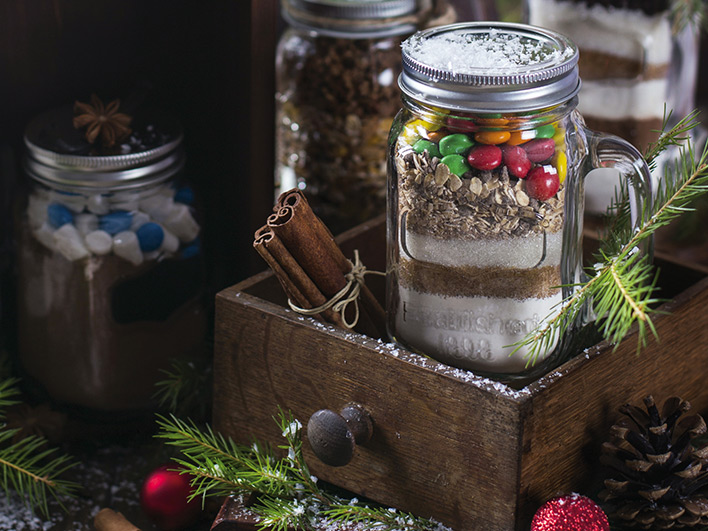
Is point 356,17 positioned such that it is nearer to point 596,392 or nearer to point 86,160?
point 86,160

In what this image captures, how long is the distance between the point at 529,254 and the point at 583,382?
0.10m

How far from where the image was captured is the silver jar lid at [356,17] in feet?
3.09

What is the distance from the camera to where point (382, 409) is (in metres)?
0.72

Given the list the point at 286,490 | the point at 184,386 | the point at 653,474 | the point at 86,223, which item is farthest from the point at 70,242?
the point at 653,474

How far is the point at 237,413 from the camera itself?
812mm

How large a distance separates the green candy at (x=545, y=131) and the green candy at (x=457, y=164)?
5 centimetres

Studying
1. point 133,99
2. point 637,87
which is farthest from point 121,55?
point 637,87

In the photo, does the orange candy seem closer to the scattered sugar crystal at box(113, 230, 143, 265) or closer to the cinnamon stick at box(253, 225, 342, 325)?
the cinnamon stick at box(253, 225, 342, 325)

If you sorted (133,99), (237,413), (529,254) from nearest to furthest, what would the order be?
1. (529,254)
2. (237,413)
3. (133,99)

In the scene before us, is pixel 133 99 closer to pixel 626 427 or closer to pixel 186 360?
pixel 186 360

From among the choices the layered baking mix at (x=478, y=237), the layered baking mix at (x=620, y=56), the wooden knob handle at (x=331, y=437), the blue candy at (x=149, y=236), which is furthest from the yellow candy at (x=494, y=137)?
the layered baking mix at (x=620, y=56)

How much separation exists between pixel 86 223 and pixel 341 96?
0.91 ft

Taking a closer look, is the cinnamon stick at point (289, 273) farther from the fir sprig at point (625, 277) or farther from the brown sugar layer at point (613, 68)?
the brown sugar layer at point (613, 68)

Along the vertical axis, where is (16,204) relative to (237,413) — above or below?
above
